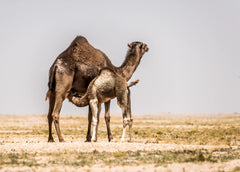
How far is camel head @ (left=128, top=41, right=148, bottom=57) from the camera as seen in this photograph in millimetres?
23344

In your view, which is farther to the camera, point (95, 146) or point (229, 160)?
point (95, 146)

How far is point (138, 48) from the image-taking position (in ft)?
76.7

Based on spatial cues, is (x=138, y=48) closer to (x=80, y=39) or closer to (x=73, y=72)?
(x=80, y=39)

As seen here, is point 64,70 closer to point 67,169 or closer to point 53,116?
point 53,116

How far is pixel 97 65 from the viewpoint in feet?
70.8

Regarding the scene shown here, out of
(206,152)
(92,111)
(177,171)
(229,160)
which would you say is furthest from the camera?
(92,111)

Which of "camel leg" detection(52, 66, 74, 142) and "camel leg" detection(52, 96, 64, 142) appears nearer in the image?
"camel leg" detection(52, 96, 64, 142)

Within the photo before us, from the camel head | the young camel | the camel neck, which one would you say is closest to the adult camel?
the camel neck

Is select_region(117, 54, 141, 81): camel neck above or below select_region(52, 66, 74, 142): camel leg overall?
above

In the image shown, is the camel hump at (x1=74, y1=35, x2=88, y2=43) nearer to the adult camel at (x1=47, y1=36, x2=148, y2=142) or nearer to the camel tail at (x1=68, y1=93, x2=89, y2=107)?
the adult camel at (x1=47, y1=36, x2=148, y2=142)

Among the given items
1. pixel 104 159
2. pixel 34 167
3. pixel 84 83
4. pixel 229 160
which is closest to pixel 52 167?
pixel 34 167

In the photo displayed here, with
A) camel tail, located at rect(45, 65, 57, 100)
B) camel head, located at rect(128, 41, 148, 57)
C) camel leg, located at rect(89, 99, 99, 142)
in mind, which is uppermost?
→ camel head, located at rect(128, 41, 148, 57)

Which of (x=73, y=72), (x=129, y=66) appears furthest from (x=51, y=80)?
(x=129, y=66)

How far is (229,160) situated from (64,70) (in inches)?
334
